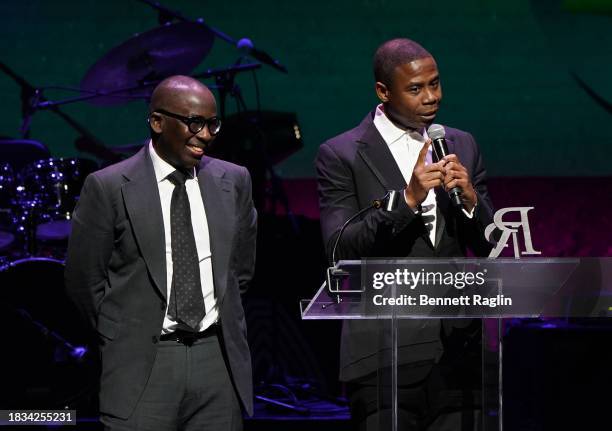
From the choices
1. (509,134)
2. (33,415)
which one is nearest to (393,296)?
(33,415)

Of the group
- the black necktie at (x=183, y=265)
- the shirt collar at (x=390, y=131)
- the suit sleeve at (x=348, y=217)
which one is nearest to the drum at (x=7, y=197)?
the black necktie at (x=183, y=265)

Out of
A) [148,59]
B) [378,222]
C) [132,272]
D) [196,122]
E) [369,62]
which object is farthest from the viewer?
[369,62]

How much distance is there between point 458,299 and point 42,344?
355cm

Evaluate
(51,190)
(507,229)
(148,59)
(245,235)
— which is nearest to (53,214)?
(51,190)

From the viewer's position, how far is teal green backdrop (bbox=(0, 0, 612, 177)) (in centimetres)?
636

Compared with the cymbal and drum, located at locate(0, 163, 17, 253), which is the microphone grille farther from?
drum, located at locate(0, 163, 17, 253)

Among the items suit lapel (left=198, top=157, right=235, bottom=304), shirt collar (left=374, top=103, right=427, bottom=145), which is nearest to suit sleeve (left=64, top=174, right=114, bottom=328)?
suit lapel (left=198, top=157, right=235, bottom=304)

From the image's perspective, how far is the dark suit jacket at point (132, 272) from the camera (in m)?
3.21

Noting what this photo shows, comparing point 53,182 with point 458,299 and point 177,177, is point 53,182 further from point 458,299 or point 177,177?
point 458,299

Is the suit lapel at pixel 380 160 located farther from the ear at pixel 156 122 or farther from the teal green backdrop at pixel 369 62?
the teal green backdrop at pixel 369 62

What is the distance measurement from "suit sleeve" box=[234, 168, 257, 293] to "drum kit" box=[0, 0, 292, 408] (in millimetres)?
2162

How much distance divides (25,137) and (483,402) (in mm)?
4352

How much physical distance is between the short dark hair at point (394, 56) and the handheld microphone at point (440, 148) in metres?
0.35

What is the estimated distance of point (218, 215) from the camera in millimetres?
3418
